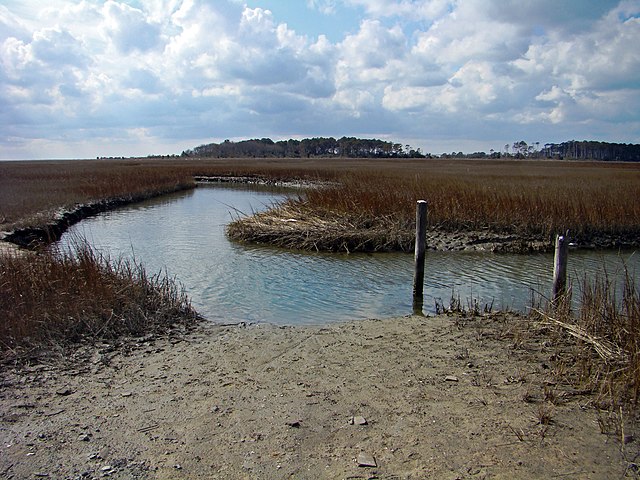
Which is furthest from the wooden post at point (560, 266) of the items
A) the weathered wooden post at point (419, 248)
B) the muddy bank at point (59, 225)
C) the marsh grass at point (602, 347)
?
the muddy bank at point (59, 225)

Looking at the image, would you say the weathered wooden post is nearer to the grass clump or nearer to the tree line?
the grass clump

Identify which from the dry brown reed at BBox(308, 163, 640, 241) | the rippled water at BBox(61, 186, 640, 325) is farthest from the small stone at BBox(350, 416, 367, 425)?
the dry brown reed at BBox(308, 163, 640, 241)

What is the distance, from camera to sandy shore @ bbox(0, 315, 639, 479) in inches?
152

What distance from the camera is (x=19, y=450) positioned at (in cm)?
409

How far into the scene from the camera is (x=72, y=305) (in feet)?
23.4

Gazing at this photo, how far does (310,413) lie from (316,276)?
781 cm

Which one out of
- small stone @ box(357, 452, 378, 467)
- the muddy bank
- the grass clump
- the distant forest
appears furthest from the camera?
the distant forest

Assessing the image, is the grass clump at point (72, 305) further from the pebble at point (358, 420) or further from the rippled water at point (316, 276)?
the pebble at point (358, 420)

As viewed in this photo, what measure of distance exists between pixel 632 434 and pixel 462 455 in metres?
1.40

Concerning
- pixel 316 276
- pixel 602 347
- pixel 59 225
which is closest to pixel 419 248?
pixel 316 276

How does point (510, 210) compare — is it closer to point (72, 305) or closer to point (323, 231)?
point (323, 231)

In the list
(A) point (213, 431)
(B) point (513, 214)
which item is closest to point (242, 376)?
(A) point (213, 431)

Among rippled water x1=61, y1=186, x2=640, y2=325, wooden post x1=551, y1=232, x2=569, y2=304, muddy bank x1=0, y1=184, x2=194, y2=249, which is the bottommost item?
rippled water x1=61, y1=186, x2=640, y2=325

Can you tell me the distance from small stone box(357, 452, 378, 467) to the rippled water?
176 inches
